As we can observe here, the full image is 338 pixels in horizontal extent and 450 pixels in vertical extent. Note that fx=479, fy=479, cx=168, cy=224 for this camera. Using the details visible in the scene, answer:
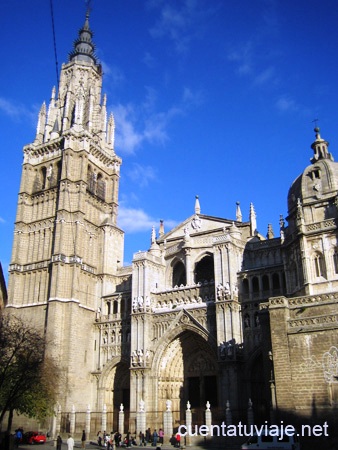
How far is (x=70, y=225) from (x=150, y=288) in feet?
29.9

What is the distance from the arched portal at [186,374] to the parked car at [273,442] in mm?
15950

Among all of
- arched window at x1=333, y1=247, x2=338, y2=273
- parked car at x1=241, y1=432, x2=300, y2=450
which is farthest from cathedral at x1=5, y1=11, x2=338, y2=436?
parked car at x1=241, y1=432, x2=300, y2=450

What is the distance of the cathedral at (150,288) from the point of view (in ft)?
102

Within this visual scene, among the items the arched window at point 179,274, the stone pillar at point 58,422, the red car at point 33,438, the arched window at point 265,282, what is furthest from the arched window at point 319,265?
the red car at point 33,438

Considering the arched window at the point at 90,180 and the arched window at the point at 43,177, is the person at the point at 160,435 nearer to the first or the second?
the arched window at the point at 90,180

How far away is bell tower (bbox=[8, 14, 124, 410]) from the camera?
37.9 meters

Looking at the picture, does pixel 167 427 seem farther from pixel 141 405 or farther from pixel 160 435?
pixel 141 405

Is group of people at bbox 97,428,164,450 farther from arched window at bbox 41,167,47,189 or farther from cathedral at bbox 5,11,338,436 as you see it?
arched window at bbox 41,167,47,189

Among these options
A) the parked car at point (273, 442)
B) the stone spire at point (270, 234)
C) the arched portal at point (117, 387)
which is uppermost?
the stone spire at point (270, 234)

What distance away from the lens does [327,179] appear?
1260 inches

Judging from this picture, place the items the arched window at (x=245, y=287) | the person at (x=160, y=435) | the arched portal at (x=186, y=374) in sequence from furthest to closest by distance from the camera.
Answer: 1. the arched portal at (x=186, y=374)
2. the arched window at (x=245, y=287)
3. the person at (x=160, y=435)

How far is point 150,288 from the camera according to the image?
3759cm

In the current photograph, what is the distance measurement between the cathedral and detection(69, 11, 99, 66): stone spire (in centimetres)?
577

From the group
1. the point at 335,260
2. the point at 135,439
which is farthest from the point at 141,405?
the point at 335,260
